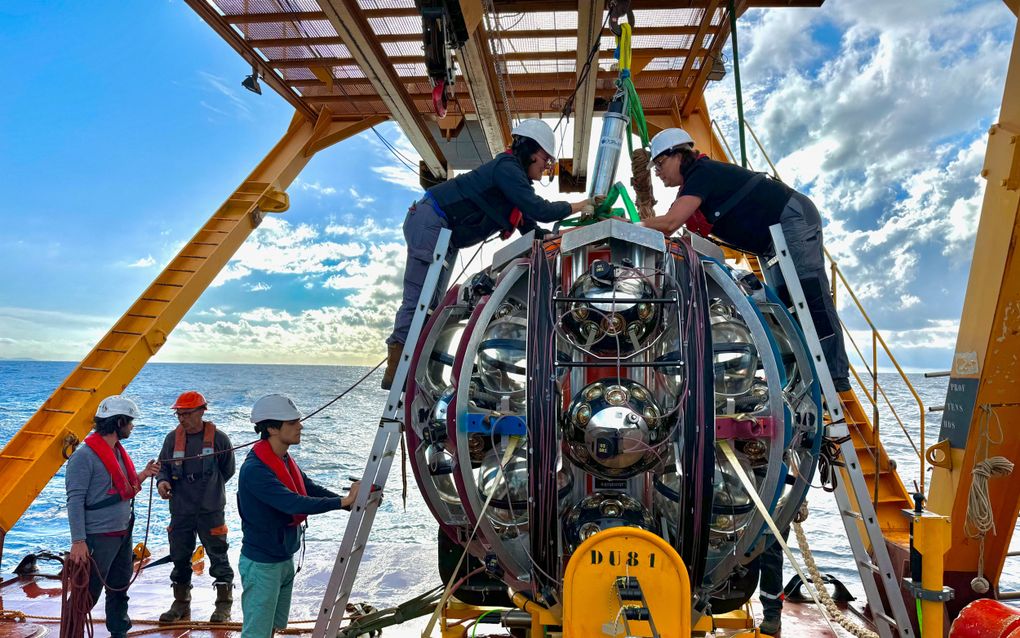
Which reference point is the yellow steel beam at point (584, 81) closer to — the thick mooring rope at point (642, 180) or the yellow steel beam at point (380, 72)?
the thick mooring rope at point (642, 180)

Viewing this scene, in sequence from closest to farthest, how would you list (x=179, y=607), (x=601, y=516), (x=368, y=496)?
(x=601, y=516)
(x=368, y=496)
(x=179, y=607)

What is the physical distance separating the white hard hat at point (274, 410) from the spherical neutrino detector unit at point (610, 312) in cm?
188

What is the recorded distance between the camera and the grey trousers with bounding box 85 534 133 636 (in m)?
4.54

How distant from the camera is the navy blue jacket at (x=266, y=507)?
3724 mm

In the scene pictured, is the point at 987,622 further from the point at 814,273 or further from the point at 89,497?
the point at 89,497

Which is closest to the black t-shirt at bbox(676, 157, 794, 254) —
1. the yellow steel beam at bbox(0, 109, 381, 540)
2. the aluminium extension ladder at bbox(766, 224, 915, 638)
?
the aluminium extension ladder at bbox(766, 224, 915, 638)

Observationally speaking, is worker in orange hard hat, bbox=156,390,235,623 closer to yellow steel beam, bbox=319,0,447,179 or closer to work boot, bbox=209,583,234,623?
work boot, bbox=209,583,234,623

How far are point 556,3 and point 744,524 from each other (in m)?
4.80

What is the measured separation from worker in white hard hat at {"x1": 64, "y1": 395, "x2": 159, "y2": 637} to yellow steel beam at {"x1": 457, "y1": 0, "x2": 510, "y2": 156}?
371cm

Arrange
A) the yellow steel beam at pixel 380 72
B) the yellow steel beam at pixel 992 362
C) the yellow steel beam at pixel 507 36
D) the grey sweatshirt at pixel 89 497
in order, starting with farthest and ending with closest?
the yellow steel beam at pixel 507 36, the yellow steel beam at pixel 380 72, the grey sweatshirt at pixel 89 497, the yellow steel beam at pixel 992 362

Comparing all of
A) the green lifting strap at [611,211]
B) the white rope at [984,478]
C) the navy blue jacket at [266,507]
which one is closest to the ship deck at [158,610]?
the white rope at [984,478]

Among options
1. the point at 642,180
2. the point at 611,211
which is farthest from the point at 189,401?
the point at 642,180

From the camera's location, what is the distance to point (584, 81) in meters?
5.82

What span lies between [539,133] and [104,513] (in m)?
3.81
